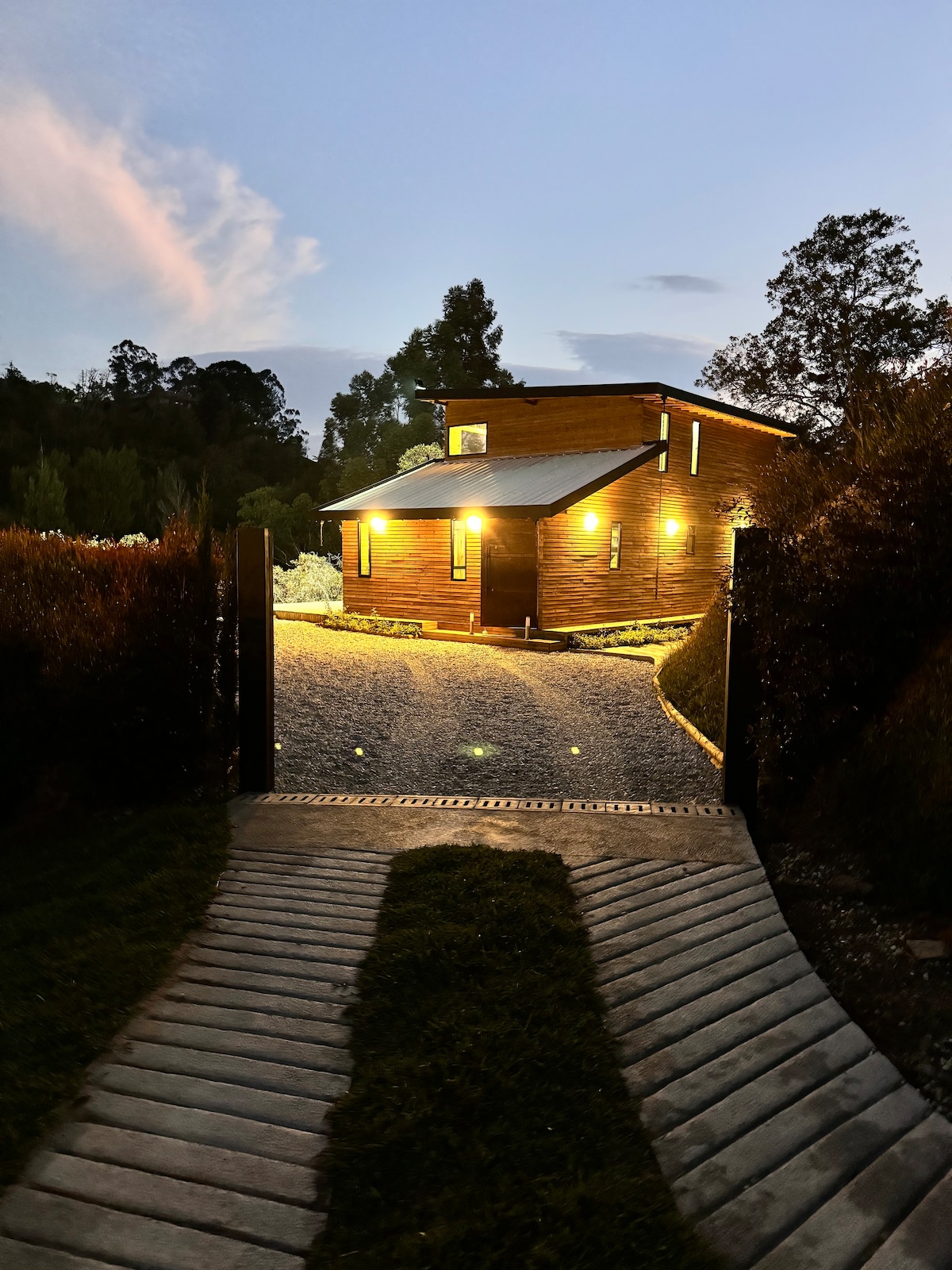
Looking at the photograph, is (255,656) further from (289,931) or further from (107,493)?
(107,493)

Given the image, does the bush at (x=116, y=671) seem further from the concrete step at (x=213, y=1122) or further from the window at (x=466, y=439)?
the window at (x=466, y=439)

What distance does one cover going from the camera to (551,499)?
18.5 m

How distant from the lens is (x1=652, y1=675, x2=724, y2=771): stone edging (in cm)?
819

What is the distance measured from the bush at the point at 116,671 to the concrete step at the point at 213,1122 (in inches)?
138

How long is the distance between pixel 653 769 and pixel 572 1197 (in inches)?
214

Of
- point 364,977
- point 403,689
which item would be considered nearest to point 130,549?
point 364,977

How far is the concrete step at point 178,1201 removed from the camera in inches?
97.7

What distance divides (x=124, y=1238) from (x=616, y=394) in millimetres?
21392

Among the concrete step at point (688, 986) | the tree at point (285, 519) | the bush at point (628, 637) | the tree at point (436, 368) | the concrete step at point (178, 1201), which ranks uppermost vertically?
the tree at point (436, 368)

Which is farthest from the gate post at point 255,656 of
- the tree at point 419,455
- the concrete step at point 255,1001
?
the tree at point 419,455

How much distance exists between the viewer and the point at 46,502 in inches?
1564

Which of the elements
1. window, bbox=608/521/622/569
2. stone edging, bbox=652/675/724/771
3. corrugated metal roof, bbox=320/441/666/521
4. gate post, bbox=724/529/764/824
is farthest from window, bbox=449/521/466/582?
gate post, bbox=724/529/764/824

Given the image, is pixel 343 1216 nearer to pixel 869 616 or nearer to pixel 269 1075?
pixel 269 1075

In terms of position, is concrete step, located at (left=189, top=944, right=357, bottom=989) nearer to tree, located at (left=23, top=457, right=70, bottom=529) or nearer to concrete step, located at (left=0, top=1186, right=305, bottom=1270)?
concrete step, located at (left=0, top=1186, right=305, bottom=1270)
